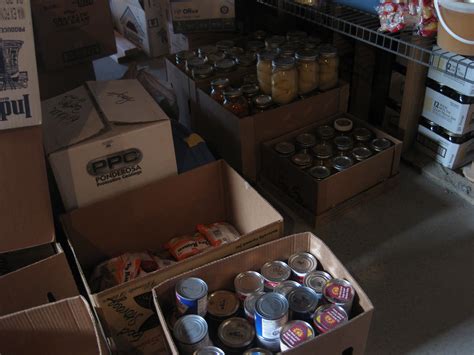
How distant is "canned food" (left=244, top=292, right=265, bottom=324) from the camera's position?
1095 mm

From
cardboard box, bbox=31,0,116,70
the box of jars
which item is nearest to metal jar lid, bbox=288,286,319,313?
the box of jars

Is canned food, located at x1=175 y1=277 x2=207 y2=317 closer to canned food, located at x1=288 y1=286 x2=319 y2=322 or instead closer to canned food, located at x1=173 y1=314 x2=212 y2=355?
canned food, located at x1=173 y1=314 x2=212 y2=355

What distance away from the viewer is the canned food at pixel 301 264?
1.18 m

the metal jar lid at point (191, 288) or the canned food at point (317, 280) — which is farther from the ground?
the metal jar lid at point (191, 288)

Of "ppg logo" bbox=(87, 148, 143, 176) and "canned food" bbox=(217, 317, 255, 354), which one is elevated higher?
"ppg logo" bbox=(87, 148, 143, 176)

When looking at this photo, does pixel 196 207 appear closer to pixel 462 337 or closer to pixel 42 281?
pixel 42 281

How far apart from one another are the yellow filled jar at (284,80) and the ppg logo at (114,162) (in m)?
0.64

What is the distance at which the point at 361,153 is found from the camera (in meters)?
1.73

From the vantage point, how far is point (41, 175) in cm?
111

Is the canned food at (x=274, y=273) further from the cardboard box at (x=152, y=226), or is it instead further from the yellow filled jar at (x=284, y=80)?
the yellow filled jar at (x=284, y=80)

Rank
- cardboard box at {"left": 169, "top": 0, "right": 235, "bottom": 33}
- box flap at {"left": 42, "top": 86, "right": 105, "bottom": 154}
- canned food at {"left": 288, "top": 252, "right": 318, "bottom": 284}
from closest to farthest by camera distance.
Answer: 1. canned food at {"left": 288, "top": 252, "right": 318, "bottom": 284}
2. box flap at {"left": 42, "top": 86, "right": 105, "bottom": 154}
3. cardboard box at {"left": 169, "top": 0, "right": 235, "bottom": 33}

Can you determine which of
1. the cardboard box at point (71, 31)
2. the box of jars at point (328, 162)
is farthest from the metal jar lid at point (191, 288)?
Answer: the cardboard box at point (71, 31)

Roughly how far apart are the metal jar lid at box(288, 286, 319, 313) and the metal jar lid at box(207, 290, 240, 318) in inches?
5.1

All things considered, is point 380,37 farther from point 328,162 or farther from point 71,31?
point 71,31
